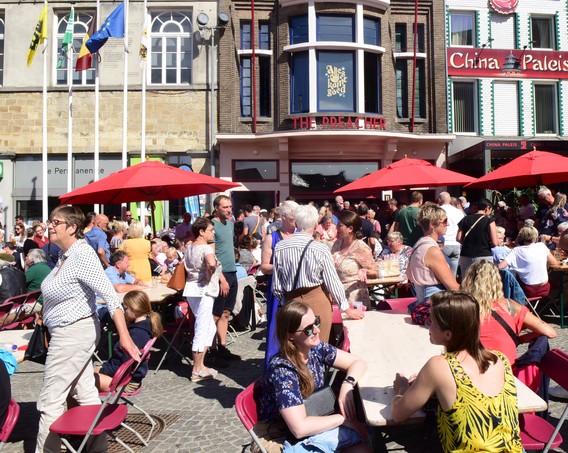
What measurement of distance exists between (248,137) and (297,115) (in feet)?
5.93

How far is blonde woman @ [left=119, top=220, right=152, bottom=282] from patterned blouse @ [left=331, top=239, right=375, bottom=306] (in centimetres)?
331

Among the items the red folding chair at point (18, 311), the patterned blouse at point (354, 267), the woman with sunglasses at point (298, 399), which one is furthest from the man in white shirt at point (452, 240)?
the red folding chair at point (18, 311)

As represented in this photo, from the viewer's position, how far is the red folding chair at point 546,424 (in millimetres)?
3137

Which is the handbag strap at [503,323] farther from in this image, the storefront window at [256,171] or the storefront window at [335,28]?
the storefront window at [335,28]

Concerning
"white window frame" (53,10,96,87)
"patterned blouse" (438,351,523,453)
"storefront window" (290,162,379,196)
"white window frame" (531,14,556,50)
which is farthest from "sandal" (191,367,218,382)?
"white window frame" (531,14,556,50)

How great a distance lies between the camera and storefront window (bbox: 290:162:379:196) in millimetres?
18750

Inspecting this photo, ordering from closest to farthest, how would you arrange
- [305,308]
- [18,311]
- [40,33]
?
1. [305,308]
2. [18,311]
3. [40,33]

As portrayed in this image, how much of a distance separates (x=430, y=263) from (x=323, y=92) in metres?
14.2

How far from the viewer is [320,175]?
18750mm

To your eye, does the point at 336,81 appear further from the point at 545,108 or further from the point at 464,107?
the point at 545,108

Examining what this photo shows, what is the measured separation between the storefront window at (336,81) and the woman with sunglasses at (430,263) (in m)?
13.5

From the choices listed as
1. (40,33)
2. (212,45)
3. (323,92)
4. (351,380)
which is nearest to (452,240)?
(351,380)

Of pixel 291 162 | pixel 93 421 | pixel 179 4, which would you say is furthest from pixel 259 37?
pixel 93 421

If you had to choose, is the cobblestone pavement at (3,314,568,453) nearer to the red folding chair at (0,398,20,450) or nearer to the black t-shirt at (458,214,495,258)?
the red folding chair at (0,398,20,450)
